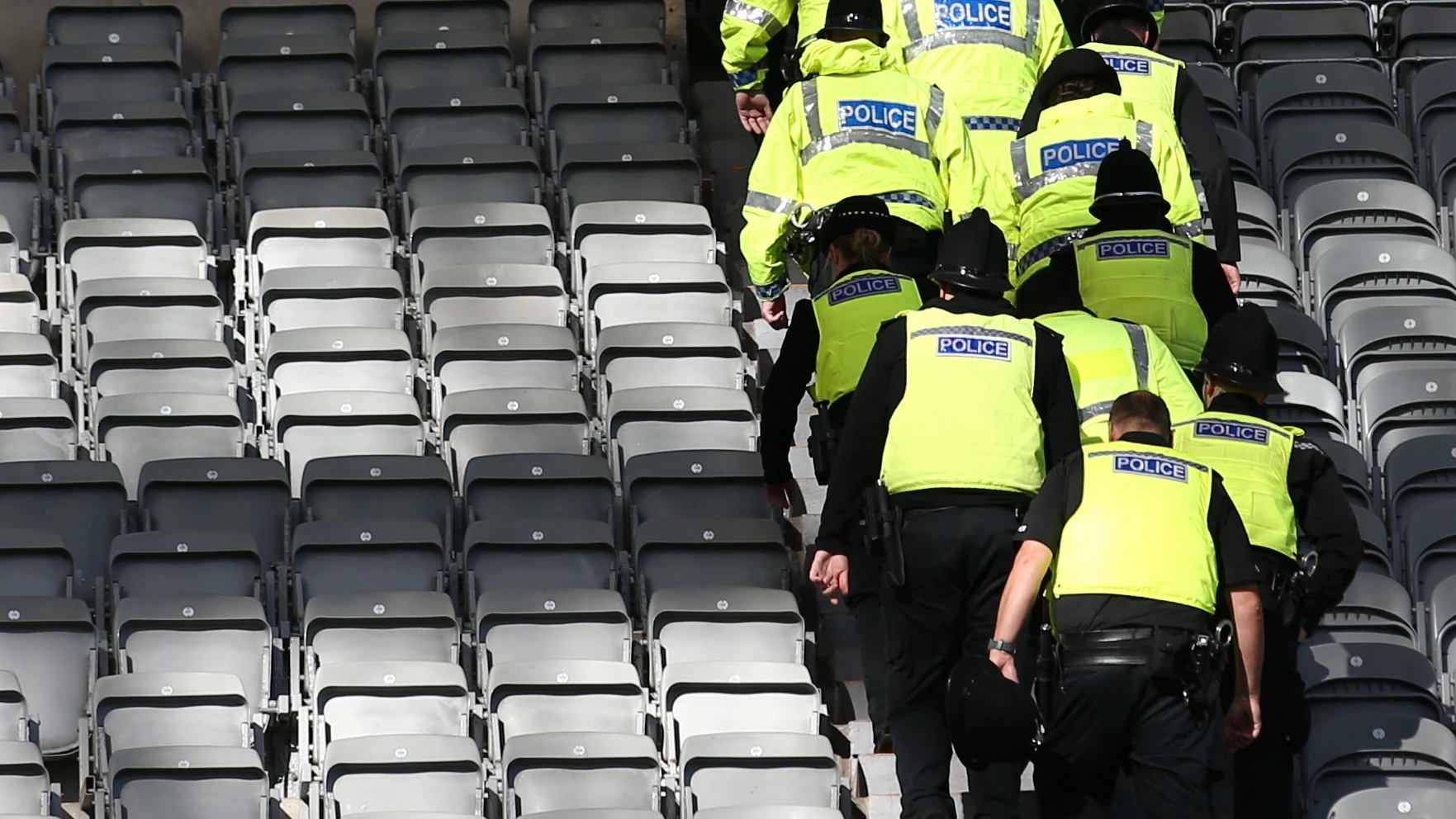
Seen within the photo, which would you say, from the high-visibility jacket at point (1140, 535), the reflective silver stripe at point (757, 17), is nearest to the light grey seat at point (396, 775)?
the high-visibility jacket at point (1140, 535)

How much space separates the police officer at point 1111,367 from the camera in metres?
7.22

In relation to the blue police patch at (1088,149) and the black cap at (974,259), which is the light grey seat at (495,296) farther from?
the black cap at (974,259)

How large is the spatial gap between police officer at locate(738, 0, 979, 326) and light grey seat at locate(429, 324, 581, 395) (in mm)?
1202

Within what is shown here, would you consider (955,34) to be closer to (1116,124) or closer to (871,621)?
(1116,124)

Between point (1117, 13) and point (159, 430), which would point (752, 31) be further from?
point (159, 430)

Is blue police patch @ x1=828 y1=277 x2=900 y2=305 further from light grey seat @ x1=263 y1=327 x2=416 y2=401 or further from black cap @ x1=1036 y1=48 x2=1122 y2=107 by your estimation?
light grey seat @ x1=263 y1=327 x2=416 y2=401

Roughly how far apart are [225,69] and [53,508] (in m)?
3.05

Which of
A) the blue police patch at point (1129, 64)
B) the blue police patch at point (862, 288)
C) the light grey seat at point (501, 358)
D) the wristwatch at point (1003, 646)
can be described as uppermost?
the blue police patch at point (1129, 64)

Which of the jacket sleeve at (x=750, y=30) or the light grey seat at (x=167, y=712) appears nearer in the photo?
the light grey seat at (x=167, y=712)

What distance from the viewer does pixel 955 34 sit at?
8867mm

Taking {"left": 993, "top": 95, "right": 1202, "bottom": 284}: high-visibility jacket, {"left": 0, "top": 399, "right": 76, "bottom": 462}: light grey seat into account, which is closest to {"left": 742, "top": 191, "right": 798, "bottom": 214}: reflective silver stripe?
{"left": 993, "top": 95, "right": 1202, "bottom": 284}: high-visibility jacket

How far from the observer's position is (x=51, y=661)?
25.4ft

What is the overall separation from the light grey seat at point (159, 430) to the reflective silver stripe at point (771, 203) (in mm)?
2002

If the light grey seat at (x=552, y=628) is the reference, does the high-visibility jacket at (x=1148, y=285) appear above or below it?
above
